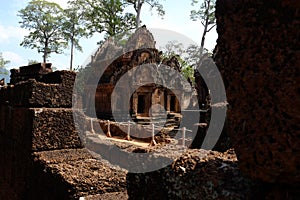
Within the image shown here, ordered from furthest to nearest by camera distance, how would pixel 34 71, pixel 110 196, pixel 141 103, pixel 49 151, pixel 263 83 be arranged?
1. pixel 141 103
2. pixel 34 71
3. pixel 49 151
4. pixel 110 196
5. pixel 263 83

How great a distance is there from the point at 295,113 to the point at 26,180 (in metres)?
2.52

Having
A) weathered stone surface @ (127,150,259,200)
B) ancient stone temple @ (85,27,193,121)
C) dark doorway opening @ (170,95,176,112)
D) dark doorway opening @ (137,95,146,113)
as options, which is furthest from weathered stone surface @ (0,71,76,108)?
dark doorway opening @ (170,95,176,112)

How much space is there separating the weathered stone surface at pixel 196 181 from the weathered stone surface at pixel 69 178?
30.6 inches

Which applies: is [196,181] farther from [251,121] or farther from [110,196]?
[110,196]

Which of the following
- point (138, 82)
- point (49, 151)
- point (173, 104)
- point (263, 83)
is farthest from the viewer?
point (173, 104)

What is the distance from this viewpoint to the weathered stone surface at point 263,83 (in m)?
0.71

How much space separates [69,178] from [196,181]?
3.87ft

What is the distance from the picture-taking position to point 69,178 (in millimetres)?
1912

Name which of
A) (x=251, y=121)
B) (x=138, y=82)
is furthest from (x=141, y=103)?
(x=251, y=121)

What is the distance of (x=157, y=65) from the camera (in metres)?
20.7

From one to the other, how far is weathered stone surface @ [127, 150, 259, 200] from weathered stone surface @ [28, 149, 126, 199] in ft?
2.55

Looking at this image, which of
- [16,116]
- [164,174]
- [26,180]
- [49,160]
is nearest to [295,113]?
[164,174]

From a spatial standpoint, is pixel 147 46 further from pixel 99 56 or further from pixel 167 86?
pixel 99 56

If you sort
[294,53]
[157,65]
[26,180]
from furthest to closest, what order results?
[157,65], [26,180], [294,53]
